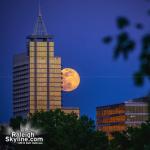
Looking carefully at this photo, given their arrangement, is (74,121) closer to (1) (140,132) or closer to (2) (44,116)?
(2) (44,116)

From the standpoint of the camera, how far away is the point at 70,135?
4680 inches

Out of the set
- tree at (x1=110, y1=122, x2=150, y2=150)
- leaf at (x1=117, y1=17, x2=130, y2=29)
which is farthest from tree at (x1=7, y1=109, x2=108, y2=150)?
leaf at (x1=117, y1=17, x2=130, y2=29)

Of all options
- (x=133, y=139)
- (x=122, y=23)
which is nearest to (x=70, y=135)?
(x=133, y=139)

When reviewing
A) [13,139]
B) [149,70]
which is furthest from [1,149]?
[149,70]

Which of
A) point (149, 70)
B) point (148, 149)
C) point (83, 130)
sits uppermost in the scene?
point (83, 130)

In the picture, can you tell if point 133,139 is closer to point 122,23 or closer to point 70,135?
point 70,135

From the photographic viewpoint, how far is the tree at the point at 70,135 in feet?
376

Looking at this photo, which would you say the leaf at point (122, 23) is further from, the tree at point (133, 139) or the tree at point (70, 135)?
the tree at point (70, 135)

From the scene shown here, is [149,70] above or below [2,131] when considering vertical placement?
below

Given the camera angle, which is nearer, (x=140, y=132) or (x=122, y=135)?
(x=140, y=132)

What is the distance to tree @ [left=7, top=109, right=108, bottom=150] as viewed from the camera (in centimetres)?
Result: 11456

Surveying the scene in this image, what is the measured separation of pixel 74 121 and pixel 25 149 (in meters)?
15.3

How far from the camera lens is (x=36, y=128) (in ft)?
399

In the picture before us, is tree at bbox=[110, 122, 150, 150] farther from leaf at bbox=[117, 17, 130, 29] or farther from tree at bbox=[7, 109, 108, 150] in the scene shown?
leaf at bbox=[117, 17, 130, 29]
